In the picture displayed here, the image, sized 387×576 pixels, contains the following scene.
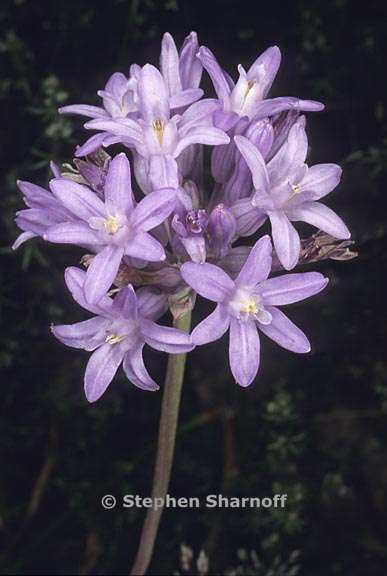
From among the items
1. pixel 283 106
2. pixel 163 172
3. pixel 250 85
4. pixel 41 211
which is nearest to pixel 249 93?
pixel 250 85

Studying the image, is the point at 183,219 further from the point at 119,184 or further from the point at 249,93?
the point at 249,93

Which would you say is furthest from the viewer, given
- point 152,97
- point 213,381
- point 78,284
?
point 213,381

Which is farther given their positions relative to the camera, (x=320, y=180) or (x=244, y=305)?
(x=320, y=180)

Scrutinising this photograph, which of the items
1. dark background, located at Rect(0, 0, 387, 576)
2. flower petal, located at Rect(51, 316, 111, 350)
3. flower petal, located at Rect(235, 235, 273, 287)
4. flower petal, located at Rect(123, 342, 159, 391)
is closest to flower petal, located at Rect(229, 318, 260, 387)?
flower petal, located at Rect(235, 235, 273, 287)

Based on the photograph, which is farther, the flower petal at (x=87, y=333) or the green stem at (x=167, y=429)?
the green stem at (x=167, y=429)

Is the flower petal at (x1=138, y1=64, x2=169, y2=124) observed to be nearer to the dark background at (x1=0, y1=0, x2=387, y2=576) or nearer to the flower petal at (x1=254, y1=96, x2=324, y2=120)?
the flower petal at (x1=254, y1=96, x2=324, y2=120)

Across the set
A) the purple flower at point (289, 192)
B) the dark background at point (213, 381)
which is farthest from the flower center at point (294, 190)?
the dark background at point (213, 381)

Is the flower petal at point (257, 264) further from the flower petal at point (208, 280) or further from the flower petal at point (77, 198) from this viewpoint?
the flower petal at point (77, 198)
